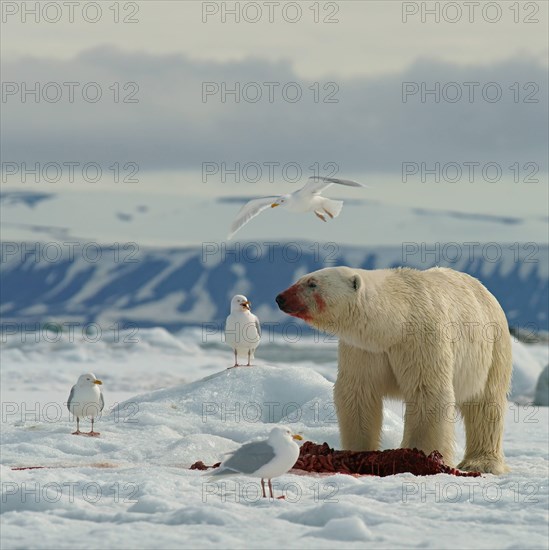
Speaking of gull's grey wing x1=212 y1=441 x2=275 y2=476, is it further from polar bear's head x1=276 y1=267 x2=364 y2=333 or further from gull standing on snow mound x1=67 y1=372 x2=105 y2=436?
gull standing on snow mound x1=67 y1=372 x2=105 y2=436

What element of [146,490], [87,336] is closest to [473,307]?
[146,490]

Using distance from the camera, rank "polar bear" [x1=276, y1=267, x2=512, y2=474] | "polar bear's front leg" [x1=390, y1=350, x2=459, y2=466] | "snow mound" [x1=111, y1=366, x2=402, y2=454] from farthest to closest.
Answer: "snow mound" [x1=111, y1=366, x2=402, y2=454], "polar bear's front leg" [x1=390, y1=350, x2=459, y2=466], "polar bear" [x1=276, y1=267, x2=512, y2=474]

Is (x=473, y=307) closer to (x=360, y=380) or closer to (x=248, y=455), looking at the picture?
(x=360, y=380)

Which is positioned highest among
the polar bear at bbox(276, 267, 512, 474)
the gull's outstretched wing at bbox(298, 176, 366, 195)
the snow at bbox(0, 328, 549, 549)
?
the gull's outstretched wing at bbox(298, 176, 366, 195)

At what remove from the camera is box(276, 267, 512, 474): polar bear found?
358 inches

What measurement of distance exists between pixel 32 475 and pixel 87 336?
2886 centimetres

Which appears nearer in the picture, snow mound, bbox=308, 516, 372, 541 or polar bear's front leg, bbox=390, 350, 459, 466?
snow mound, bbox=308, 516, 372, 541

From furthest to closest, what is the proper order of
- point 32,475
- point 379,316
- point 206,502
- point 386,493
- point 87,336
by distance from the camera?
point 87,336 → point 379,316 → point 32,475 → point 386,493 → point 206,502

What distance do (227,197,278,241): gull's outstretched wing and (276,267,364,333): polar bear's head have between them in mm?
986

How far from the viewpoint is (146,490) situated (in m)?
7.02

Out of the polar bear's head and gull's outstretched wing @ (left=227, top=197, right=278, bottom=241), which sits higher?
gull's outstretched wing @ (left=227, top=197, right=278, bottom=241)

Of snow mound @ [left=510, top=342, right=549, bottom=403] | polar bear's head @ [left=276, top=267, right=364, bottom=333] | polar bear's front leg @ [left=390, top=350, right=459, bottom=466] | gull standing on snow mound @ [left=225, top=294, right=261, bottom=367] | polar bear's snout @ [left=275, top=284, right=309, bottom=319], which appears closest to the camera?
Answer: polar bear's snout @ [left=275, top=284, right=309, bottom=319]

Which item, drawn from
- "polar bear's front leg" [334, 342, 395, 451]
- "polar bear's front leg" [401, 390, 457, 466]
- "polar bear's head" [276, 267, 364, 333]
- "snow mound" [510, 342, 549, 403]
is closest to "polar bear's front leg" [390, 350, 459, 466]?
"polar bear's front leg" [401, 390, 457, 466]

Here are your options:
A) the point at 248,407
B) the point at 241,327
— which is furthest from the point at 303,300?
the point at 241,327
